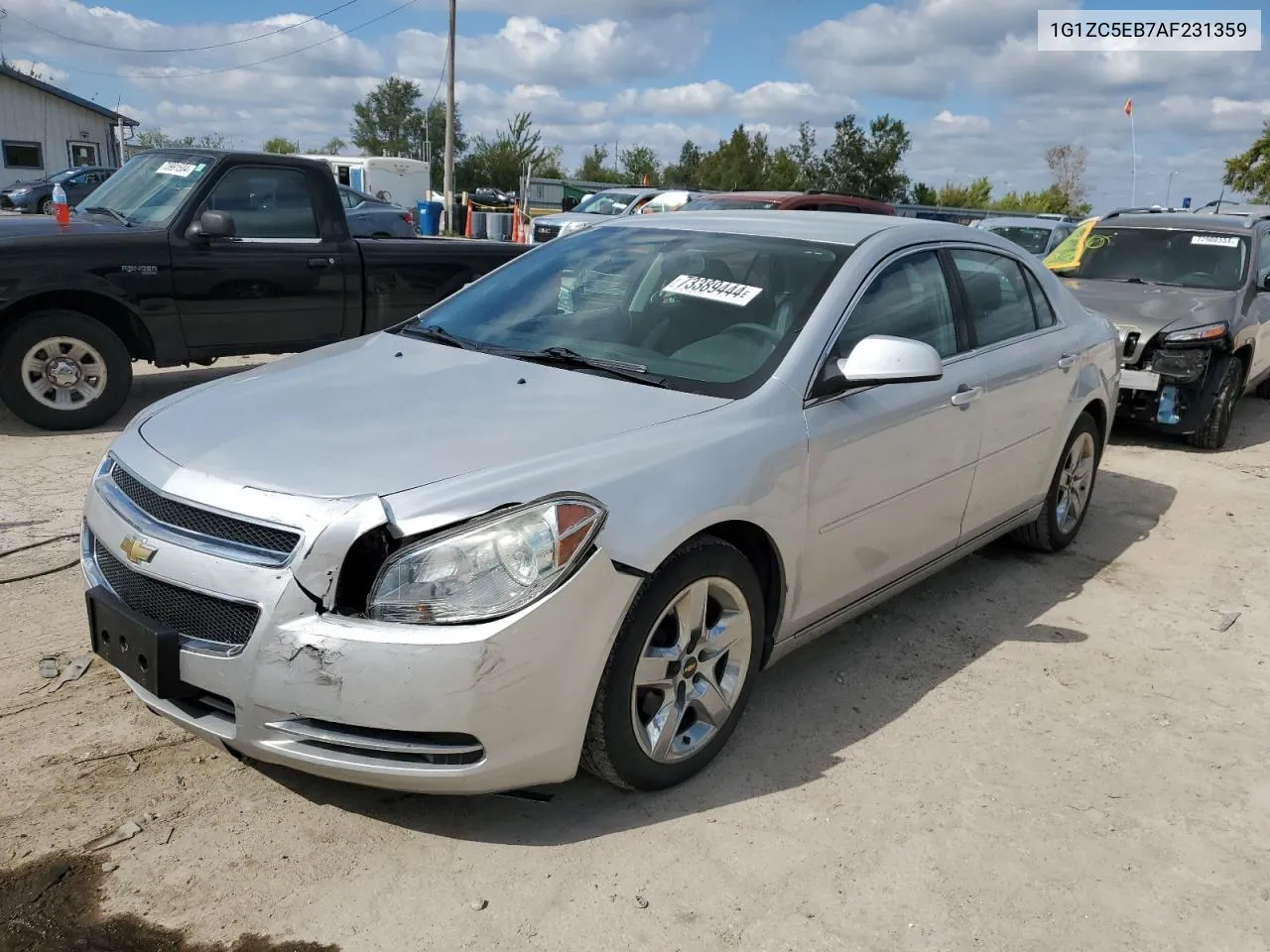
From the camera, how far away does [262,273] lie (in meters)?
7.20

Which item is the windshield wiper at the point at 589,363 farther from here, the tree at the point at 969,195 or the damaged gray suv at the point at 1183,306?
the tree at the point at 969,195

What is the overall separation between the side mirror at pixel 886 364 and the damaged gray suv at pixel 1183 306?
16.8ft

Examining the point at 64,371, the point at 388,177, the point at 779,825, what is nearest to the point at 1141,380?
the point at 779,825

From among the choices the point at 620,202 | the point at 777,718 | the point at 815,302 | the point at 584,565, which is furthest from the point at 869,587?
the point at 620,202

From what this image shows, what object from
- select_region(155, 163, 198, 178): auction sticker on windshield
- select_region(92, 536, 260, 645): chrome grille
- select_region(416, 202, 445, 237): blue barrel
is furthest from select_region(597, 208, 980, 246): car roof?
select_region(416, 202, 445, 237): blue barrel

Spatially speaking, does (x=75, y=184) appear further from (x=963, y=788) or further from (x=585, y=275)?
(x=963, y=788)

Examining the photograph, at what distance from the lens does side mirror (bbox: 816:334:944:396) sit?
3.21 m

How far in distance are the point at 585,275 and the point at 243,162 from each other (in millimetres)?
4345

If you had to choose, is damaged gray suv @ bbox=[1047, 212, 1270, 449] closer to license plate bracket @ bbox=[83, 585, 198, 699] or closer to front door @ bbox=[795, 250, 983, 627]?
front door @ bbox=[795, 250, 983, 627]

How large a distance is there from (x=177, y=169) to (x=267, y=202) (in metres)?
0.65

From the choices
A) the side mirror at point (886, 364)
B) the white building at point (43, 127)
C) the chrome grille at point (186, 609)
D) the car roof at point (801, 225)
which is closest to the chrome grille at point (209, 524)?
the chrome grille at point (186, 609)

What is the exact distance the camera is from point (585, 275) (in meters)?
3.99

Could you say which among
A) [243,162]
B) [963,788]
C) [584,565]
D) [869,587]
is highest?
[243,162]

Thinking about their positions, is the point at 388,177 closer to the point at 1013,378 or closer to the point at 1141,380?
the point at 1141,380
